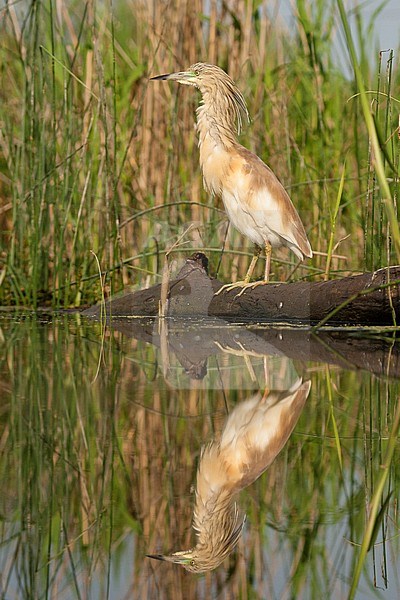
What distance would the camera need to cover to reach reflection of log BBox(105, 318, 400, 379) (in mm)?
3107

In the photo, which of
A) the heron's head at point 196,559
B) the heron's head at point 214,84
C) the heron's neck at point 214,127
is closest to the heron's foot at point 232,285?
the heron's neck at point 214,127

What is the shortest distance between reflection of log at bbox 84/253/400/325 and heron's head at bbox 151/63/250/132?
0.76 metres

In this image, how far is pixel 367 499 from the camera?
4.90 ft

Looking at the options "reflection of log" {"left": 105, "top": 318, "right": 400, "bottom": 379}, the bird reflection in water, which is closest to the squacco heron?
"reflection of log" {"left": 105, "top": 318, "right": 400, "bottom": 379}

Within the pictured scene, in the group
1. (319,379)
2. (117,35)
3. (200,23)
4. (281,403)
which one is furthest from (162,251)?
(281,403)

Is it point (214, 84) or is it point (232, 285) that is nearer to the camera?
point (232, 285)

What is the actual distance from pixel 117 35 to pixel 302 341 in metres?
4.04

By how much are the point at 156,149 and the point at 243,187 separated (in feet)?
3.92

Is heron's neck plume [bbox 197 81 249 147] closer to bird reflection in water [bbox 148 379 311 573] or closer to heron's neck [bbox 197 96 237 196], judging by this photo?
heron's neck [bbox 197 96 237 196]

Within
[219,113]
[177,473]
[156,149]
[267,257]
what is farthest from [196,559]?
[156,149]

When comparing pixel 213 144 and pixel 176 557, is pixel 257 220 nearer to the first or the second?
pixel 213 144

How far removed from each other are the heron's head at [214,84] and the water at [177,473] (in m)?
2.07

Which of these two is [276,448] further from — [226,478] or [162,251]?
[162,251]

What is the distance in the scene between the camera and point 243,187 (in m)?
4.77
